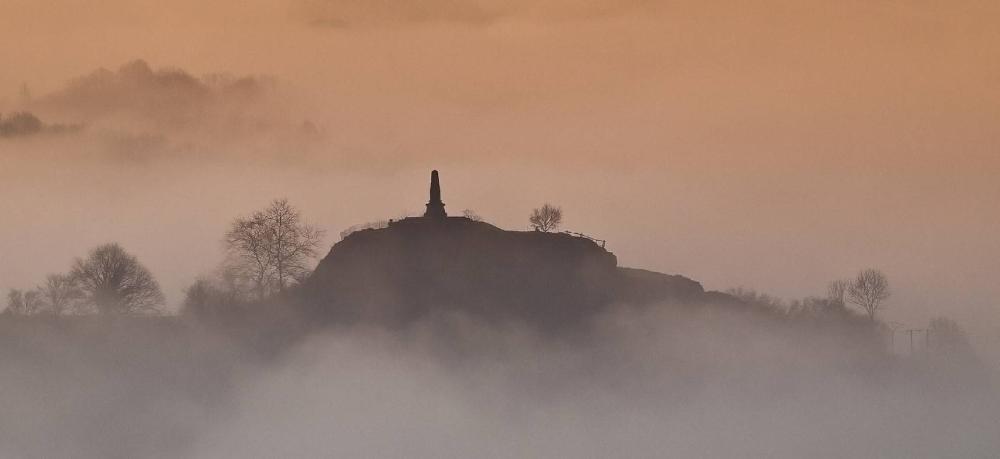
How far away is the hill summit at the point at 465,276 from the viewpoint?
106875 millimetres

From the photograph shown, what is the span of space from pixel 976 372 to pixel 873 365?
25.3 metres

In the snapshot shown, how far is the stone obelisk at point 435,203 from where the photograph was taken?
9531 centimetres

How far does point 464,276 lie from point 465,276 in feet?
0.45

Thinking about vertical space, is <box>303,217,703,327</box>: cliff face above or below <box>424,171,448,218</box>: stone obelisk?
below

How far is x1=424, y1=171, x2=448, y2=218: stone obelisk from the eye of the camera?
95312 millimetres

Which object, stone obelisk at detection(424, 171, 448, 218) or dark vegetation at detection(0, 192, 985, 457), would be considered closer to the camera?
stone obelisk at detection(424, 171, 448, 218)

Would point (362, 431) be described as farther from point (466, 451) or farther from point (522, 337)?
point (522, 337)

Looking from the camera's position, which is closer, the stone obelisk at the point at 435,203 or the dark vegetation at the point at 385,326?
the stone obelisk at the point at 435,203

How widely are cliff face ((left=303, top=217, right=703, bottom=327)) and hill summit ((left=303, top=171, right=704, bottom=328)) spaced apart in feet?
0.20

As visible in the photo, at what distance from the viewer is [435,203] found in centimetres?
9831

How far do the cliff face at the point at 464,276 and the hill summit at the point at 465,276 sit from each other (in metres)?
0.06

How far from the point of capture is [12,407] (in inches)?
5027

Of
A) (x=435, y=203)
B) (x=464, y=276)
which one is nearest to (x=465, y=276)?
(x=464, y=276)

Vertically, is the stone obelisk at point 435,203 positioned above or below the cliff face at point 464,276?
above
